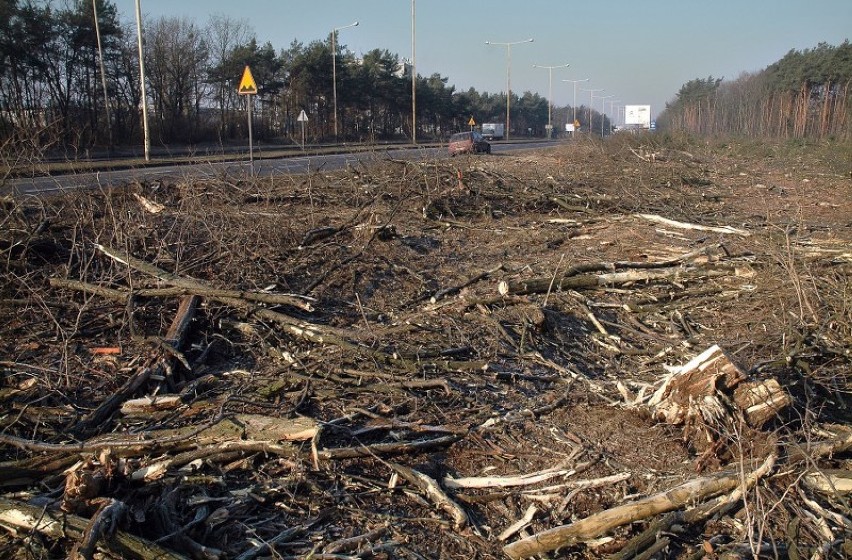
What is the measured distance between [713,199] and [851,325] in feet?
31.2

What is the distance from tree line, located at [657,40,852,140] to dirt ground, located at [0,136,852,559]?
127 ft

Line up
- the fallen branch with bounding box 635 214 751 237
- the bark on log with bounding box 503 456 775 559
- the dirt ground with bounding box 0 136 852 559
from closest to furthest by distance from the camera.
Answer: the bark on log with bounding box 503 456 775 559, the dirt ground with bounding box 0 136 852 559, the fallen branch with bounding box 635 214 751 237

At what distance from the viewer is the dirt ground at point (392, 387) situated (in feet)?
10.8

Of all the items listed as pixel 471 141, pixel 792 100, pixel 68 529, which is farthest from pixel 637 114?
pixel 68 529

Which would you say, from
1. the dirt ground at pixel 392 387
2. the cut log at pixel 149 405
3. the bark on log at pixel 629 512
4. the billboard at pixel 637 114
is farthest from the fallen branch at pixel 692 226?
the billboard at pixel 637 114

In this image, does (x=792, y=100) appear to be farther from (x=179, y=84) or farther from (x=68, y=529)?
(x=68, y=529)

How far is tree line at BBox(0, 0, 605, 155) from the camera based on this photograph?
29.2 m

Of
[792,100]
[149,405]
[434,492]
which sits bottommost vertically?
[434,492]

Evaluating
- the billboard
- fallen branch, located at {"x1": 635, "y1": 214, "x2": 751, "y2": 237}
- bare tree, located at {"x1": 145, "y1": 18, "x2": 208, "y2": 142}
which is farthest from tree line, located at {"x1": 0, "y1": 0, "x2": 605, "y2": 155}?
the billboard

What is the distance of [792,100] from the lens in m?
50.4

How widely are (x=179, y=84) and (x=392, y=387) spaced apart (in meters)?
38.5

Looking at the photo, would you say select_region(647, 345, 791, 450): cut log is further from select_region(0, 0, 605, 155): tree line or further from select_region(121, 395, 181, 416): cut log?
select_region(0, 0, 605, 155): tree line

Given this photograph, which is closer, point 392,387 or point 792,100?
point 392,387

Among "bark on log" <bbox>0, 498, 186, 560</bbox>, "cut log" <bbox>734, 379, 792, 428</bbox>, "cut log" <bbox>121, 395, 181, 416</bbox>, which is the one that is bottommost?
"bark on log" <bbox>0, 498, 186, 560</bbox>
